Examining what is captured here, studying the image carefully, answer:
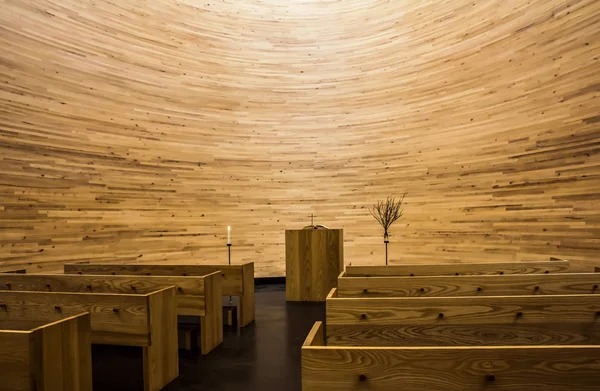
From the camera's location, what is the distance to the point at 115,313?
8.18 feet

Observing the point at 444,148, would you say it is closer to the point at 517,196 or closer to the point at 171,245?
the point at 517,196

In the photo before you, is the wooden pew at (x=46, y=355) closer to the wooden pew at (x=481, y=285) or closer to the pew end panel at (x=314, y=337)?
the pew end panel at (x=314, y=337)

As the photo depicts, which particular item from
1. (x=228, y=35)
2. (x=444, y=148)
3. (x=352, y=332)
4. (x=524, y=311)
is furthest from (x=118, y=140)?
(x=524, y=311)

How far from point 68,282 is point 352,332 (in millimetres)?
2397

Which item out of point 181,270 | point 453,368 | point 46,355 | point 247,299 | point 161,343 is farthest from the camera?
point 247,299

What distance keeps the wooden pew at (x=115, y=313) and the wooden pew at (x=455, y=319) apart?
3.82 ft

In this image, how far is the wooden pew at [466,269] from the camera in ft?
10.9

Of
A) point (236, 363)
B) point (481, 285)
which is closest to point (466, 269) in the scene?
point (481, 285)

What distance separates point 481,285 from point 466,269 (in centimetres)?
88

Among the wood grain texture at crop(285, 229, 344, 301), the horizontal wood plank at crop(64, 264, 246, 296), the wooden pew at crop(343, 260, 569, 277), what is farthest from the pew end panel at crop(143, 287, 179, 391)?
the wood grain texture at crop(285, 229, 344, 301)

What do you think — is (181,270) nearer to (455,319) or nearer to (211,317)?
(211,317)

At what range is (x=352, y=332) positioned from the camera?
6.31 ft

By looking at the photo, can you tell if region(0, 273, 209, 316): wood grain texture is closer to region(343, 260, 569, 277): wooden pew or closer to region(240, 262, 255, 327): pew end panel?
region(240, 262, 255, 327): pew end panel

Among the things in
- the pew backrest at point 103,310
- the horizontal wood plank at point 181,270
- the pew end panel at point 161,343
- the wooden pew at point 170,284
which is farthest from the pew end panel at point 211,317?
the pew backrest at point 103,310
